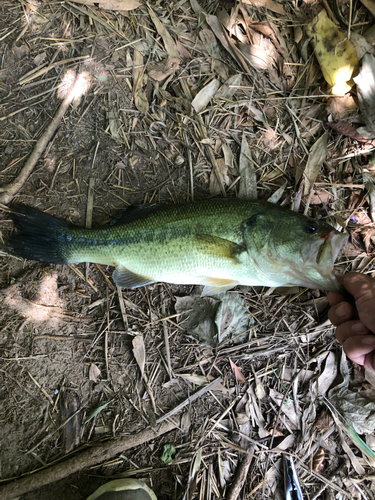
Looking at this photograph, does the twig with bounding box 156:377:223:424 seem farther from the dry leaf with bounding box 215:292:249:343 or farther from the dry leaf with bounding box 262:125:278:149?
the dry leaf with bounding box 262:125:278:149

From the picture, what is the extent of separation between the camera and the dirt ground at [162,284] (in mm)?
3312

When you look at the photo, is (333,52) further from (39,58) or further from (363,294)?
(39,58)

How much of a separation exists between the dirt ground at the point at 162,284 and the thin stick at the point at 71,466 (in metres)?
0.09

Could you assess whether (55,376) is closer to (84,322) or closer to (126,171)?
(84,322)

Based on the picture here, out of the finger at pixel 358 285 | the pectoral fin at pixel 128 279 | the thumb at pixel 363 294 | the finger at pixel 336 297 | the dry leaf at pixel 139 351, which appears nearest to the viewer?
the thumb at pixel 363 294

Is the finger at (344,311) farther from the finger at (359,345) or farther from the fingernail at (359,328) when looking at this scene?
the finger at (359,345)

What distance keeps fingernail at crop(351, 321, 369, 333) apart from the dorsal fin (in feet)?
7.37

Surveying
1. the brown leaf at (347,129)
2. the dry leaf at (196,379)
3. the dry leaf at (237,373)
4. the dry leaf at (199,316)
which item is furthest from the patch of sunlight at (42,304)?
the brown leaf at (347,129)

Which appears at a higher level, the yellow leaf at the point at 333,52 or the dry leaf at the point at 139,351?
the yellow leaf at the point at 333,52

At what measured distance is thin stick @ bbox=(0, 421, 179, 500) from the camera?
3131 mm

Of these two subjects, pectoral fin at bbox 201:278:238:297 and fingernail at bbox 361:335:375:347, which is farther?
pectoral fin at bbox 201:278:238:297

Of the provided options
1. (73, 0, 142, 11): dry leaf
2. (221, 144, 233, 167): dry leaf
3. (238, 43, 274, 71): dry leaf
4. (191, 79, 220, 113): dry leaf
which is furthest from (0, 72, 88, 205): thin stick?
(238, 43, 274, 71): dry leaf

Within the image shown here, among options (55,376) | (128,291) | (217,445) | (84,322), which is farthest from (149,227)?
(217,445)

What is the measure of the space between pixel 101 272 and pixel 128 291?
15.4 inches
